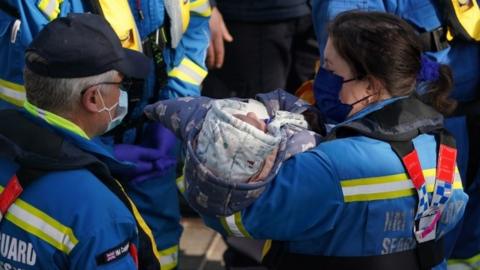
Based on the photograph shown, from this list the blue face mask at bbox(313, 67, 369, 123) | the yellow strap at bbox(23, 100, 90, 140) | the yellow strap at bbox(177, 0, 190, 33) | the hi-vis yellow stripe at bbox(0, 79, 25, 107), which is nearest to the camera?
the yellow strap at bbox(23, 100, 90, 140)

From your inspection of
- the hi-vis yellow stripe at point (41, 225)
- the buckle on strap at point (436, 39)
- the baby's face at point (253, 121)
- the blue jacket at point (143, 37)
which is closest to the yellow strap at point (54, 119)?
the hi-vis yellow stripe at point (41, 225)

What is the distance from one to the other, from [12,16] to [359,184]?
1.39m

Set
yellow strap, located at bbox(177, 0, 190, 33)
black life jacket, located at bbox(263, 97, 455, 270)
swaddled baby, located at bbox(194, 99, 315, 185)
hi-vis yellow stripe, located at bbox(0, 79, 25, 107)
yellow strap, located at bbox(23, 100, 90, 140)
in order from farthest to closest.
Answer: yellow strap, located at bbox(177, 0, 190, 33) < hi-vis yellow stripe, located at bbox(0, 79, 25, 107) < black life jacket, located at bbox(263, 97, 455, 270) < yellow strap, located at bbox(23, 100, 90, 140) < swaddled baby, located at bbox(194, 99, 315, 185)

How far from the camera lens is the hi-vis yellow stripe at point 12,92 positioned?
122 inches

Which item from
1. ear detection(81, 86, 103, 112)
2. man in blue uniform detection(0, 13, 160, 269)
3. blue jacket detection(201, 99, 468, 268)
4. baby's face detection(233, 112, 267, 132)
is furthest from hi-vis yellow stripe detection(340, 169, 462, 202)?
ear detection(81, 86, 103, 112)

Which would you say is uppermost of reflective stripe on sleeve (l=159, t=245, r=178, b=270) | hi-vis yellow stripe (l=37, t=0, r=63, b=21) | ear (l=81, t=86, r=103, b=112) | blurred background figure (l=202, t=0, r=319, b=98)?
ear (l=81, t=86, r=103, b=112)

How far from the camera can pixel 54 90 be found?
2.33m

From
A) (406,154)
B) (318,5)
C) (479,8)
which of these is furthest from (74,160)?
(479,8)

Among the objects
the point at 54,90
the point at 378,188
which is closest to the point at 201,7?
the point at 54,90

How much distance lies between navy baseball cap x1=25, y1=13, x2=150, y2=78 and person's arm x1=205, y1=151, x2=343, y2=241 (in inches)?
21.3

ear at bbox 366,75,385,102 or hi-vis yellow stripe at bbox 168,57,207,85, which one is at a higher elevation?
ear at bbox 366,75,385,102

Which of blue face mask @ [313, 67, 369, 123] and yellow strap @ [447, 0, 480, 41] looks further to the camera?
yellow strap @ [447, 0, 480, 41]

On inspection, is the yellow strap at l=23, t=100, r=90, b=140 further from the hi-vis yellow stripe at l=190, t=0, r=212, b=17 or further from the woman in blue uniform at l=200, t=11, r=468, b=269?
the hi-vis yellow stripe at l=190, t=0, r=212, b=17

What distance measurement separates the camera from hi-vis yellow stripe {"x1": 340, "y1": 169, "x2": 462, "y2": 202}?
93.6 inches
